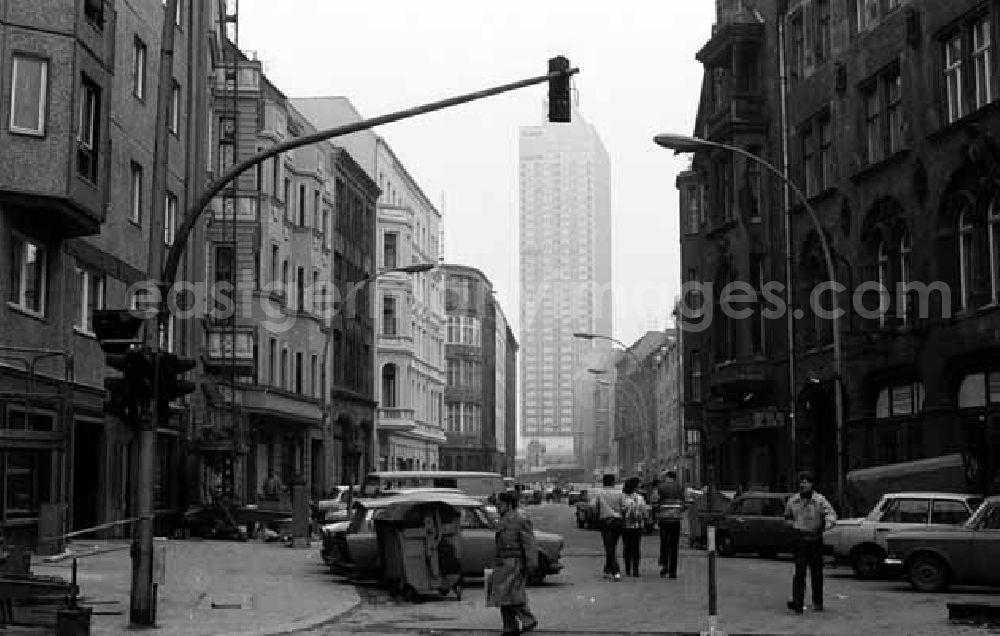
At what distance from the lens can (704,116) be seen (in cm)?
5166

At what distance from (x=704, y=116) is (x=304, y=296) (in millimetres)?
17894

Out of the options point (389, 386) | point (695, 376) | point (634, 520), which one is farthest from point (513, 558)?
point (389, 386)

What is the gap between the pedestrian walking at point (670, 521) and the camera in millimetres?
22406

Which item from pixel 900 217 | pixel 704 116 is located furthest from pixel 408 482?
pixel 704 116

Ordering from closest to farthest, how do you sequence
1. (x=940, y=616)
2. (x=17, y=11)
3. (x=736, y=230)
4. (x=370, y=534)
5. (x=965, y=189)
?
(x=940, y=616) → (x=370, y=534) → (x=17, y=11) → (x=965, y=189) → (x=736, y=230)

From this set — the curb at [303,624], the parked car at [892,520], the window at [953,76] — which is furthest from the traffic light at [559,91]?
the window at [953,76]

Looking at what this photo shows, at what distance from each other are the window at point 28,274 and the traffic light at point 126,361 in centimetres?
983

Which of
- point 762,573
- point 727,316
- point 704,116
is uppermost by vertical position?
point 704,116

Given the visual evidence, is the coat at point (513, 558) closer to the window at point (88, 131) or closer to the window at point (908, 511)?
the window at point (908, 511)

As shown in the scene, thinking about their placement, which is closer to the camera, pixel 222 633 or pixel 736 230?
pixel 222 633

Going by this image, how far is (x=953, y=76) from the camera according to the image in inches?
1251

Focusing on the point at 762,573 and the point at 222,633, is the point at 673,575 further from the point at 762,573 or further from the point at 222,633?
the point at 222,633

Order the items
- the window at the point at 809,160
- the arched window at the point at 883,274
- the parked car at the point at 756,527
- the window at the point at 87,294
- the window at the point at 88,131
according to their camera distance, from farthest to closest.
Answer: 1. the window at the point at 809,160
2. the arched window at the point at 883,274
3. the parked car at the point at 756,527
4. the window at the point at 87,294
5. the window at the point at 88,131

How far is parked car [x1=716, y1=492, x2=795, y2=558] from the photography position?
2956cm
